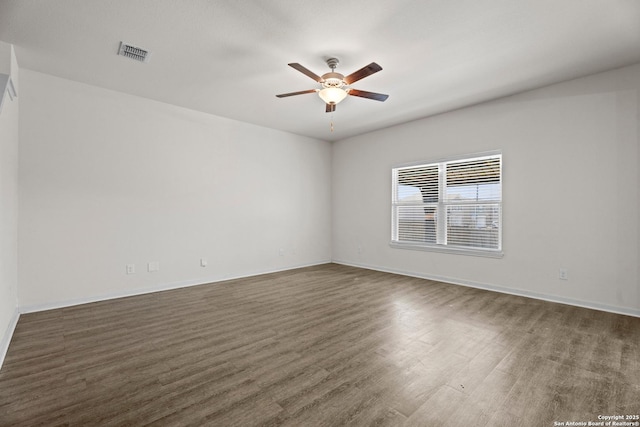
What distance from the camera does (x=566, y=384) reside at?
6.50ft

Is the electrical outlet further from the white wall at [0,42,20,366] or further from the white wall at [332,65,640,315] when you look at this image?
the white wall at [0,42,20,366]

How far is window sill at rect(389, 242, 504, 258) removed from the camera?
4.42 metres

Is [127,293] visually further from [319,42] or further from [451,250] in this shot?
[451,250]

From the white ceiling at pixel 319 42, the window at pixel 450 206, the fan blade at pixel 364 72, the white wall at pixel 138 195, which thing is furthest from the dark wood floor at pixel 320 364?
the white ceiling at pixel 319 42

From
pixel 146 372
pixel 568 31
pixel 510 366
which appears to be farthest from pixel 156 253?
pixel 568 31

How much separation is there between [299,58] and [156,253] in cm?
347

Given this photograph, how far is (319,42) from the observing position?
285 cm

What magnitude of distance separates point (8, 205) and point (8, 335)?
1.22m

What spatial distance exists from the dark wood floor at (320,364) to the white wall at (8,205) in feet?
0.75

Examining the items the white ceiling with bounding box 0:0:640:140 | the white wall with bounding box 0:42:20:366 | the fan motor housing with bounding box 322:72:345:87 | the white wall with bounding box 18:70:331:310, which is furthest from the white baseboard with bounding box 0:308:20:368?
the fan motor housing with bounding box 322:72:345:87

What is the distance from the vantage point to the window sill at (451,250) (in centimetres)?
442

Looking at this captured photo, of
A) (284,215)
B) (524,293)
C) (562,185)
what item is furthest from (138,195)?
(562,185)

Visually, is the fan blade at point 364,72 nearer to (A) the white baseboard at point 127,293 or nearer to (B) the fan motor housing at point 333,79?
(B) the fan motor housing at point 333,79

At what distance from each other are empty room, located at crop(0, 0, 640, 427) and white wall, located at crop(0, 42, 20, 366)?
59 mm
